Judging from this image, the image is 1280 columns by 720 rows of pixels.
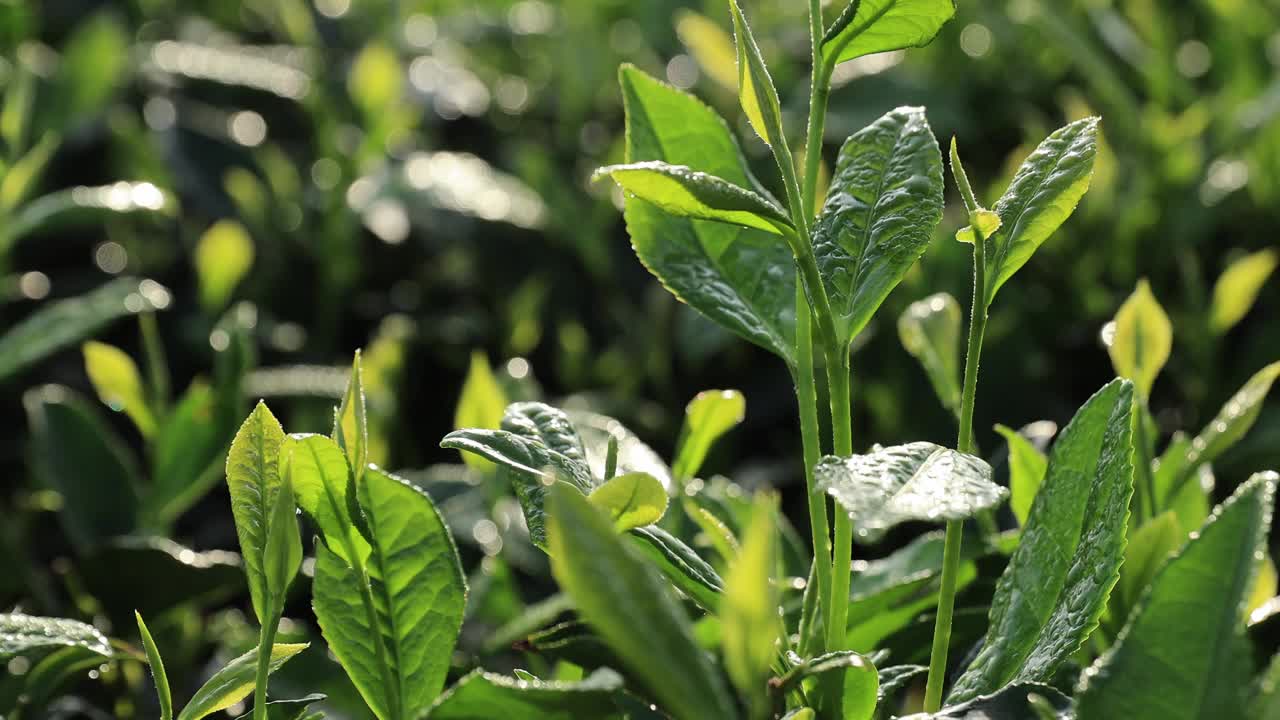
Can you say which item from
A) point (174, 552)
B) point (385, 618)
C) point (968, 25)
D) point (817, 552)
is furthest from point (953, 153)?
point (968, 25)

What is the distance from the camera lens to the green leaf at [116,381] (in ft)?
3.95

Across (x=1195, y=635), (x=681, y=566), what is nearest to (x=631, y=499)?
(x=681, y=566)

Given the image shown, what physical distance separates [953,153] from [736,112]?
1.55 meters

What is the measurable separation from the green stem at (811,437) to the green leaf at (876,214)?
1.1 inches

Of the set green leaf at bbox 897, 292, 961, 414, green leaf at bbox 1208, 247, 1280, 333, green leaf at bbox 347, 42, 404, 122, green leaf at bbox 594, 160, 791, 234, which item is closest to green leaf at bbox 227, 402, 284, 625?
green leaf at bbox 594, 160, 791, 234

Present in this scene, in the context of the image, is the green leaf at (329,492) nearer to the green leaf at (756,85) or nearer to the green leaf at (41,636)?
the green leaf at (41,636)

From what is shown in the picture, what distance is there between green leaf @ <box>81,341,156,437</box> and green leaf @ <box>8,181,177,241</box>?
0.45ft

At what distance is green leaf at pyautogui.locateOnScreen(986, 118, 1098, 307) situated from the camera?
730 millimetres

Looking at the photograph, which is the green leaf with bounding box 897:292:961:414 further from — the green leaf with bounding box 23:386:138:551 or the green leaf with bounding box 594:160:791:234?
the green leaf with bounding box 23:386:138:551

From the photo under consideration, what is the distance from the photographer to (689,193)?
684 mm

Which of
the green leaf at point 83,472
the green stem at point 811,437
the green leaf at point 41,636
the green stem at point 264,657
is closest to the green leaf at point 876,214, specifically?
the green stem at point 811,437

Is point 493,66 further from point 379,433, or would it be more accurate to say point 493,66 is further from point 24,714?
point 24,714

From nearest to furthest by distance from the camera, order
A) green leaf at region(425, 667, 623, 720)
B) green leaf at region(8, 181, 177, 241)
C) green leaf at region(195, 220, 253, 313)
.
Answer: green leaf at region(425, 667, 623, 720), green leaf at region(8, 181, 177, 241), green leaf at region(195, 220, 253, 313)

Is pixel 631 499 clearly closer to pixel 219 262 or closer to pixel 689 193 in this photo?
pixel 689 193
